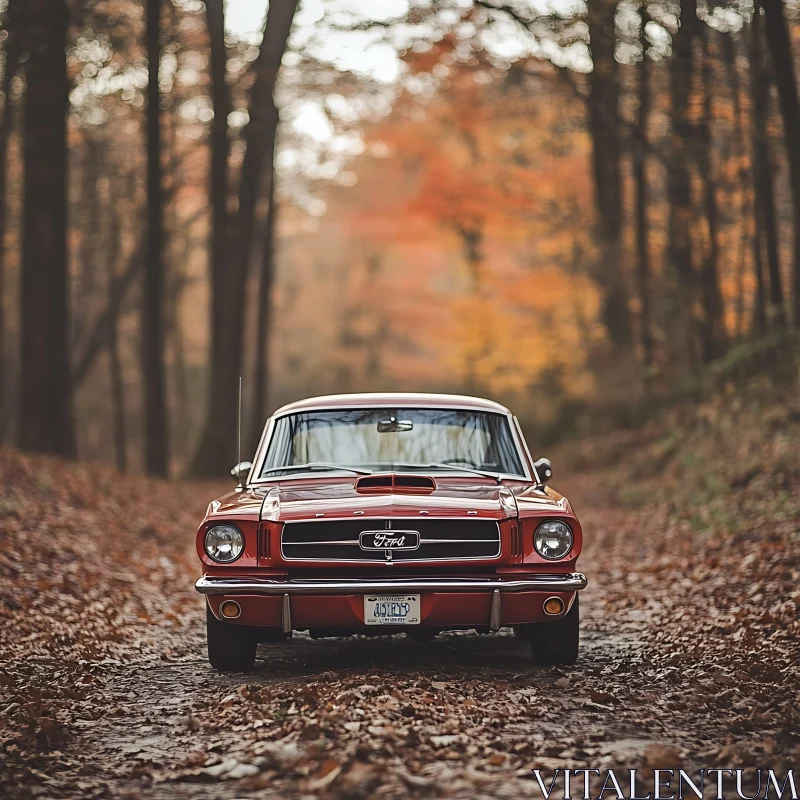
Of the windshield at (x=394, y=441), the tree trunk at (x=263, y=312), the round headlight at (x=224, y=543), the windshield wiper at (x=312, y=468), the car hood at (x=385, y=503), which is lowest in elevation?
the round headlight at (x=224, y=543)

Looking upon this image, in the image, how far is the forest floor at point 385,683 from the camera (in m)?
5.18

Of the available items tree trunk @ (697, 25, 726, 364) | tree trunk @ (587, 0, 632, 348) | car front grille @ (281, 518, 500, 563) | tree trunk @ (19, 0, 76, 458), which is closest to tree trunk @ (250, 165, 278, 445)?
tree trunk @ (587, 0, 632, 348)

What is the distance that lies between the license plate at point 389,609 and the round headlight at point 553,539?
0.81 meters

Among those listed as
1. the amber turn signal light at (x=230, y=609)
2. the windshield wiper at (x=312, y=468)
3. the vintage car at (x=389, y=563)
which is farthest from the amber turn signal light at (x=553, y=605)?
the amber turn signal light at (x=230, y=609)

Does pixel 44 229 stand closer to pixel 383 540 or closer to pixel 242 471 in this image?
pixel 242 471

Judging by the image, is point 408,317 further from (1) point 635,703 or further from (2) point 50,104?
(1) point 635,703

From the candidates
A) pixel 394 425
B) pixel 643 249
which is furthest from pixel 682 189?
pixel 394 425

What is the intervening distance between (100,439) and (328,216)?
40.2 feet

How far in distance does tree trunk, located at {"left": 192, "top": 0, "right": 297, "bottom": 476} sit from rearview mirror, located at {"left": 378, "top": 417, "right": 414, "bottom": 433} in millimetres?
15614

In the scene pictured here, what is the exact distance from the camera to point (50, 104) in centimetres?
1811

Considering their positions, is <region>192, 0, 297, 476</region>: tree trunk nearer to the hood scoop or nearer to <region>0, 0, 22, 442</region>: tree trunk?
<region>0, 0, 22, 442</region>: tree trunk

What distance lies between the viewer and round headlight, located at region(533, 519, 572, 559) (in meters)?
7.04

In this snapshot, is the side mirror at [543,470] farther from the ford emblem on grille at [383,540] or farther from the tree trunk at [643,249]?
the tree trunk at [643,249]

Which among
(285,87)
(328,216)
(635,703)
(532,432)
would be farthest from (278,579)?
(328,216)
